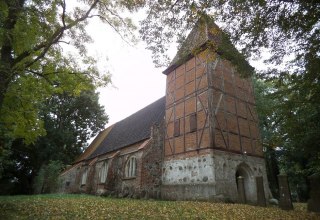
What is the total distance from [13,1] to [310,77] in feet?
31.6

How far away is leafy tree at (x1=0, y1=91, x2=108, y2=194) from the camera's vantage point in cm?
2730

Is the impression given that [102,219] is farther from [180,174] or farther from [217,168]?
[180,174]

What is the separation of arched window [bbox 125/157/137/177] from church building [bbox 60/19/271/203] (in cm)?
8

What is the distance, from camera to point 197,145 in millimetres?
15914

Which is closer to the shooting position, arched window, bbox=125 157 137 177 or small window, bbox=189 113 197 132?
small window, bbox=189 113 197 132

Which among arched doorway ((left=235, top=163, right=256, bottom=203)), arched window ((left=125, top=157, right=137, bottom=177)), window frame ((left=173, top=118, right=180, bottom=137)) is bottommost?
arched doorway ((left=235, top=163, right=256, bottom=203))

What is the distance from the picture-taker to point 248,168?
54.4 ft

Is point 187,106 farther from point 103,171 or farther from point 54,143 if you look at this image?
point 54,143

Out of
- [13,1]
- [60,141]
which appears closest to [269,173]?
[60,141]

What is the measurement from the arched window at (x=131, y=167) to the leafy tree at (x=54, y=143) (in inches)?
346

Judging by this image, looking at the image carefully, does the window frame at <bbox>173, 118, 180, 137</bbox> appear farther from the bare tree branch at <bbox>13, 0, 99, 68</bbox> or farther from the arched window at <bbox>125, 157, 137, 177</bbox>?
the bare tree branch at <bbox>13, 0, 99, 68</bbox>

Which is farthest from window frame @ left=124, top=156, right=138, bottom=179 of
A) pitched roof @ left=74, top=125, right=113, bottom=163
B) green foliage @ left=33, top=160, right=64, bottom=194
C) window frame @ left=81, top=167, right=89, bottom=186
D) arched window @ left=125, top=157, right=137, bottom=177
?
pitched roof @ left=74, top=125, right=113, bottom=163

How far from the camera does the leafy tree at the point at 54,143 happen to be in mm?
27298

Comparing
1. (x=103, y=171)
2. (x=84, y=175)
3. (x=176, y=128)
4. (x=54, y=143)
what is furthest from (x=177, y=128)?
(x=54, y=143)
